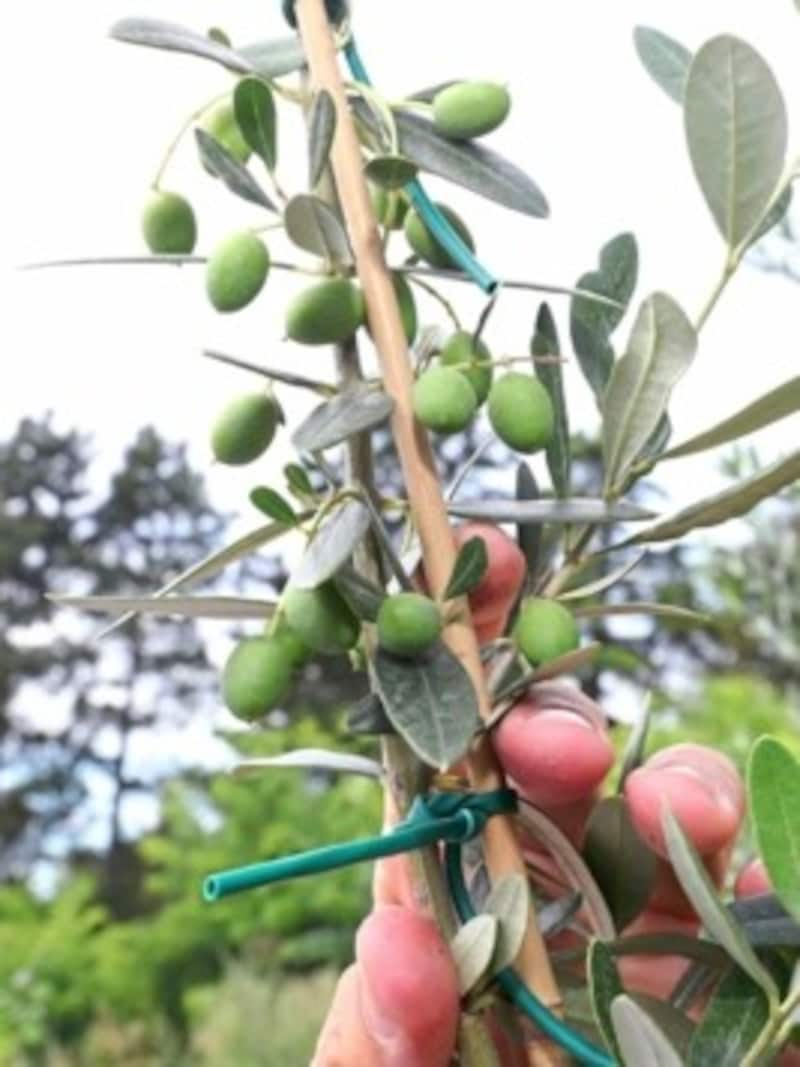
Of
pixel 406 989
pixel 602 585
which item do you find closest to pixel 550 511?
pixel 602 585

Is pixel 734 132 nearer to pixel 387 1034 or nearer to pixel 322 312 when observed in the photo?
pixel 322 312

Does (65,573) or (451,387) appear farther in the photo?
(65,573)

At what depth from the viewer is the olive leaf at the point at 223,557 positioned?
52cm

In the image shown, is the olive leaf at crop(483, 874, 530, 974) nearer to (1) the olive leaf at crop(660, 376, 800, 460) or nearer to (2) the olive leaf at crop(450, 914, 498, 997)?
(2) the olive leaf at crop(450, 914, 498, 997)

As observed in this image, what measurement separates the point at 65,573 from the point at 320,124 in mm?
9100

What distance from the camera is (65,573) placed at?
31.0 ft

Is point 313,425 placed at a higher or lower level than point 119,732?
higher

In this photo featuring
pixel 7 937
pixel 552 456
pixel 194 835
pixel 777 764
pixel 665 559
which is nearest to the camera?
pixel 777 764

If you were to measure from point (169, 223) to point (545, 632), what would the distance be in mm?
144

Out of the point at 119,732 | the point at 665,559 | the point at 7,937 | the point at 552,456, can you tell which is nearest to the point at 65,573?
the point at 119,732

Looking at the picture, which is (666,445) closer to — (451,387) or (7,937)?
(451,387)

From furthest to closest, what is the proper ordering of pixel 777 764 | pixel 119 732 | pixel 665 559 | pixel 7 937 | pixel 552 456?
pixel 119 732
pixel 665 559
pixel 7 937
pixel 552 456
pixel 777 764

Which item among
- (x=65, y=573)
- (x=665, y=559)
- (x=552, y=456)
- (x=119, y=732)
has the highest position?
(x=552, y=456)

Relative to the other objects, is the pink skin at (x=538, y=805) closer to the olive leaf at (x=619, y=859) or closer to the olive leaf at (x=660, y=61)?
the olive leaf at (x=619, y=859)
